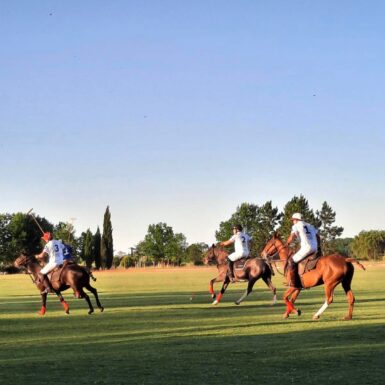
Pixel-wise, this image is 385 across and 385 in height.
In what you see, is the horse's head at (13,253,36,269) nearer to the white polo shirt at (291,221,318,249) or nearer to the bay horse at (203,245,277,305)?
the bay horse at (203,245,277,305)

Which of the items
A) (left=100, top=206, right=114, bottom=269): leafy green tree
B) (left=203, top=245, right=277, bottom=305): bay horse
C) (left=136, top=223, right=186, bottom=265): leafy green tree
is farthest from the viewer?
(left=136, top=223, right=186, bottom=265): leafy green tree

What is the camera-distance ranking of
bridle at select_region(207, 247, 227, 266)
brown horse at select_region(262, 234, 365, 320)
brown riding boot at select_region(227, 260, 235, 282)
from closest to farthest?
brown horse at select_region(262, 234, 365, 320)
brown riding boot at select_region(227, 260, 235, 282)
bridle at select_region(207, 247, 227, 266)

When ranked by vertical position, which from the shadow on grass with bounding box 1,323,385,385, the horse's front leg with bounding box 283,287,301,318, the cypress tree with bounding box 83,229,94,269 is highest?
the cypress tree with bounding box 83,229,94,269

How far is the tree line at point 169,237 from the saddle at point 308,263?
9463 cm

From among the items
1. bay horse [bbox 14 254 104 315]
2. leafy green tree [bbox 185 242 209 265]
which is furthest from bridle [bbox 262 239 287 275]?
leafy green tree [bbox 185 242 209 265]

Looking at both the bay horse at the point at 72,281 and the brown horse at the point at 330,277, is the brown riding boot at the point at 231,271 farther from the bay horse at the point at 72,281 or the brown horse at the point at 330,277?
the brown horse at the point at 330,277

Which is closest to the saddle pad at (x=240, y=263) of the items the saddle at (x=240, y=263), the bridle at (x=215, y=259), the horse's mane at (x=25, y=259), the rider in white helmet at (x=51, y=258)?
the saddle at (x=240, y=263)

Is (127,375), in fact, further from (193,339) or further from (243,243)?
(243,243)

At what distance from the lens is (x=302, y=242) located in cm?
1828

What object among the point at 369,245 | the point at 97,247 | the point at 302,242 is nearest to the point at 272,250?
the point at 302,242

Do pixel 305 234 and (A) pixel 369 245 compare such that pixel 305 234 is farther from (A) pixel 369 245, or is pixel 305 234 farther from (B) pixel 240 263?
(A) pixel 369 245

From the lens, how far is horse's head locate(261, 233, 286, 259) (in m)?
19.8

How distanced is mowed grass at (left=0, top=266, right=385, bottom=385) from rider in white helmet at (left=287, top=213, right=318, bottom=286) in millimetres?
1187

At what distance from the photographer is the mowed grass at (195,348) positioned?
9.45 metres
